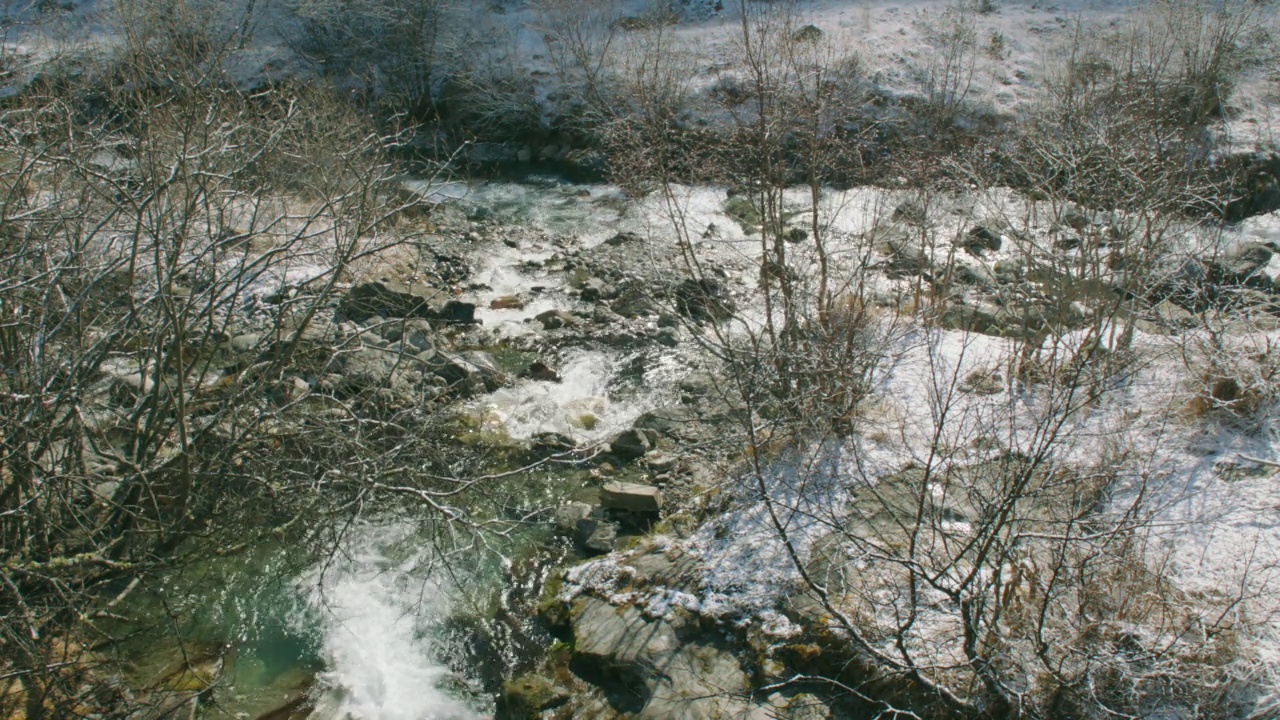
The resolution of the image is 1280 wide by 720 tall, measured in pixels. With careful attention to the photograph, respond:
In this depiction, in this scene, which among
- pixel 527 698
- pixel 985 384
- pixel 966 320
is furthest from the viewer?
pixel 966 320

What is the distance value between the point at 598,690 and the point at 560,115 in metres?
13.9

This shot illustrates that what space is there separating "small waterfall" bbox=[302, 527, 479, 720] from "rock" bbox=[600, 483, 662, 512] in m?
1.51

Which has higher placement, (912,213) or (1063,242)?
(1063,242)

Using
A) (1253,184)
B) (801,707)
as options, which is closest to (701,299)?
(801,707)

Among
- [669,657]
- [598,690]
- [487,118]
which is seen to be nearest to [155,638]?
[598,690]

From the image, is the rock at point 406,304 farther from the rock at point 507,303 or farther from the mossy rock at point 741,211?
the mossy rock at point 741,211

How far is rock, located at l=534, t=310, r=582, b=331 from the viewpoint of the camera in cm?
1049

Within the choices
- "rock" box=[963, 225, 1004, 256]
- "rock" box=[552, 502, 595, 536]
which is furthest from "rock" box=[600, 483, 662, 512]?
"rock" box=[963, 225, 1004, 256]

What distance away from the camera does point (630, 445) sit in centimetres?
788

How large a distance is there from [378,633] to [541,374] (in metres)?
3.79

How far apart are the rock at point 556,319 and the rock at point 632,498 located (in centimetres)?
368

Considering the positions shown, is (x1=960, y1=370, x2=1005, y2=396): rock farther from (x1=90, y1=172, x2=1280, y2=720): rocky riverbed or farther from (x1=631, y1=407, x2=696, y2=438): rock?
(x1=631, y1=407, x2=696, y2=438): rock

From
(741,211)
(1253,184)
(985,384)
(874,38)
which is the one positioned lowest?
(1253,184)

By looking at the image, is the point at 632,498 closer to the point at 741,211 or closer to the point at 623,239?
the point at 623,239
